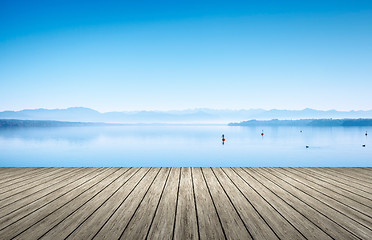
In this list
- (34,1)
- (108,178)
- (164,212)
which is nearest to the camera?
(164,212)

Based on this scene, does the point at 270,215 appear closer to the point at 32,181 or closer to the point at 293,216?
the point at 293,216

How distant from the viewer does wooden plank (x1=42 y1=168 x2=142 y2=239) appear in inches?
59.6

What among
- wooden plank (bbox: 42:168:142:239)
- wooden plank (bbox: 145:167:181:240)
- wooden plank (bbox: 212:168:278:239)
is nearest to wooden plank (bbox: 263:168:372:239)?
wooden plank (bbox: 212:168:278:239)

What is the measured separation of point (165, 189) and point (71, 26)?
17897 mm

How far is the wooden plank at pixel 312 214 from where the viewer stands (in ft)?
5.03

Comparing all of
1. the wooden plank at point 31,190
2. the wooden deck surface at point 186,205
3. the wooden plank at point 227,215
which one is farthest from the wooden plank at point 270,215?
the wooden plank at point 31,190

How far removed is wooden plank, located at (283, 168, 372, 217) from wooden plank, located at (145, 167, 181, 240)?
6.25 feet

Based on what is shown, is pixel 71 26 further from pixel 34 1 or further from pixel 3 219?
pixel 3 219

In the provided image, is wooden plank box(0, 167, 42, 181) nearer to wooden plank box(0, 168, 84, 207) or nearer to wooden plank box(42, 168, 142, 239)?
wooden plank box(0, 168, 84, 207)

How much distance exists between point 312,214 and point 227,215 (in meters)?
0.82

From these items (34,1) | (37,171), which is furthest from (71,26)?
(37,171)

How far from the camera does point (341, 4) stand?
14641 millimetres

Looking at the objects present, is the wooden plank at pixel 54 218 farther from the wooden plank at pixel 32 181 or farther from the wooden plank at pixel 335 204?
the wooden plank at pixel 335 204

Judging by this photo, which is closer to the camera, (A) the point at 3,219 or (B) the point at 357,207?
(A) the point at 3,219
